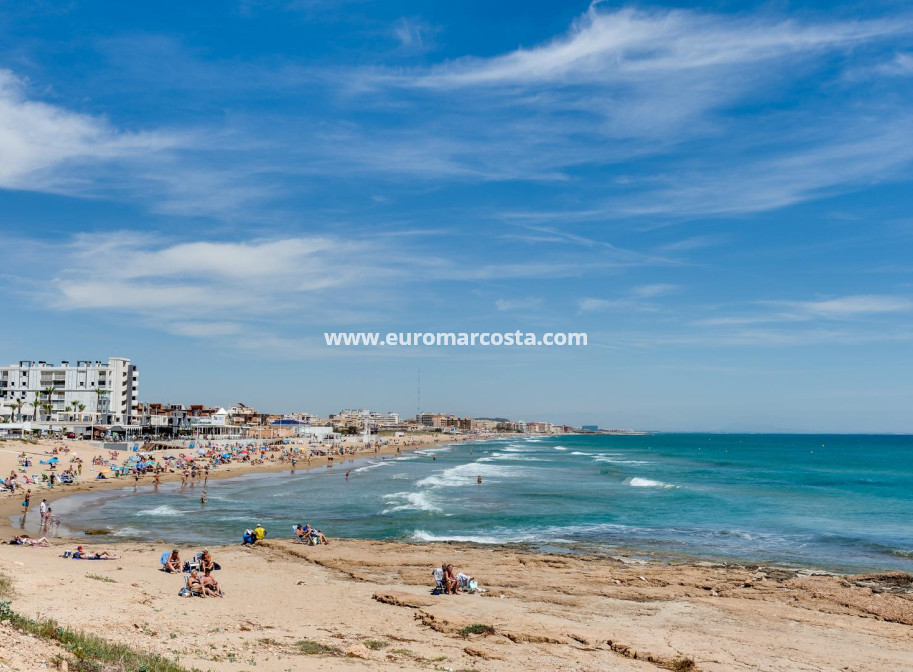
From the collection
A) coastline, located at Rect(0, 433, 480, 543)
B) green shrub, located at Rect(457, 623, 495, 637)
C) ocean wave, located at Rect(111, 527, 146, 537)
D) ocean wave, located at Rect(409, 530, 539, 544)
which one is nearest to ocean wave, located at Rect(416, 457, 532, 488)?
coastline, located at Rect(0, 433, 480, 543)

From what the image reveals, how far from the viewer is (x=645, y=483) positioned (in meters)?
53.2

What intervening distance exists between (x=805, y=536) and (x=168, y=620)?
26640 millimetres

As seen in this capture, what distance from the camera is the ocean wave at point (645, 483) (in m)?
51.0

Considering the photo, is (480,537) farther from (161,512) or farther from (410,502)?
(161,512)

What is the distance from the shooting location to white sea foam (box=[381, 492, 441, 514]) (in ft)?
116

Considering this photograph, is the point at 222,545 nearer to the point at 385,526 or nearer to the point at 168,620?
the point at 385,526

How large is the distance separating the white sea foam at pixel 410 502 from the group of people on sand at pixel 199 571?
51.1 feet

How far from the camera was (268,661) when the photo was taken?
10.8m

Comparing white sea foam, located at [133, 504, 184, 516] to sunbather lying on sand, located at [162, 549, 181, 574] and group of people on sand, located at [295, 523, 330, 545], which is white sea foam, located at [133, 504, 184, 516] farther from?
sunbather lying on sand, located at [162, 549, 181, 574]

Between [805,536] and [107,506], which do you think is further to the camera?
[107,506]

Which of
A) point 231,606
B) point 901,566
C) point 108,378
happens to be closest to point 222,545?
point 231,606

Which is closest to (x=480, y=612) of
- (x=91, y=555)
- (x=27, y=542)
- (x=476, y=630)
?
(x=476, y=630)

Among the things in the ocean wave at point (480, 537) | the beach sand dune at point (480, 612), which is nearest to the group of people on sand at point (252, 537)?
the beach sand dune at point (480, 612)

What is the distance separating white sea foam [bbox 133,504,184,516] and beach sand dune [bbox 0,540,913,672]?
Result: 1099 centimetres
